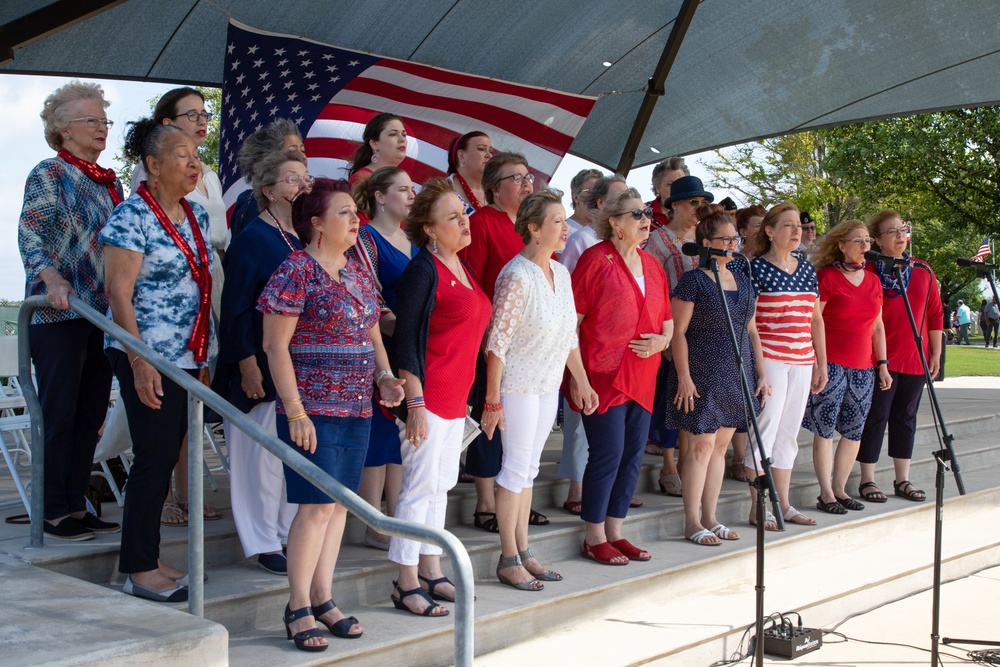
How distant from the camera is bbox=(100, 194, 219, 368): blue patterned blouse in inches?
149

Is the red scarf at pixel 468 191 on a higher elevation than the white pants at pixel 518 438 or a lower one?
higher

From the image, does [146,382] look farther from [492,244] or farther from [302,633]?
[492,244]

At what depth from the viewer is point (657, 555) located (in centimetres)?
541

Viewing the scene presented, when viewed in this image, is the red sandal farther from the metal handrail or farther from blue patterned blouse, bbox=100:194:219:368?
blue patterned blouse, bbox=100:194:219:368

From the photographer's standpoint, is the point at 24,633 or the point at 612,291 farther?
the point at 612,291

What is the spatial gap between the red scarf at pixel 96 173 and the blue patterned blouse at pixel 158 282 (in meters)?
0.47

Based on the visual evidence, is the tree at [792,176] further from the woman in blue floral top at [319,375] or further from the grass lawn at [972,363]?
the woman in blue floral top at [319,375]

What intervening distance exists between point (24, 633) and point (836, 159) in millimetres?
22150

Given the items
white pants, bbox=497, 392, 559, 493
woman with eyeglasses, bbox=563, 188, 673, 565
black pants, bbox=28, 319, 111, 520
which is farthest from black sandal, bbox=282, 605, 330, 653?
woman with eyeglasses, bbox=563, 188, 673, 565

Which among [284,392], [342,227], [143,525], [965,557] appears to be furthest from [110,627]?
[965,557]

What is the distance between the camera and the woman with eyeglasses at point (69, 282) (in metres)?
4.06

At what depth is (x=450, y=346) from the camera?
4352 millimetres

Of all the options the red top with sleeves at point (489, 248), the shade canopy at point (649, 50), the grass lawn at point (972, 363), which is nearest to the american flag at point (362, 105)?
the shade canopy at point (649, 50)

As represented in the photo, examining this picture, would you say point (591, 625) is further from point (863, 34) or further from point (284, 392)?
point (863, 34)
